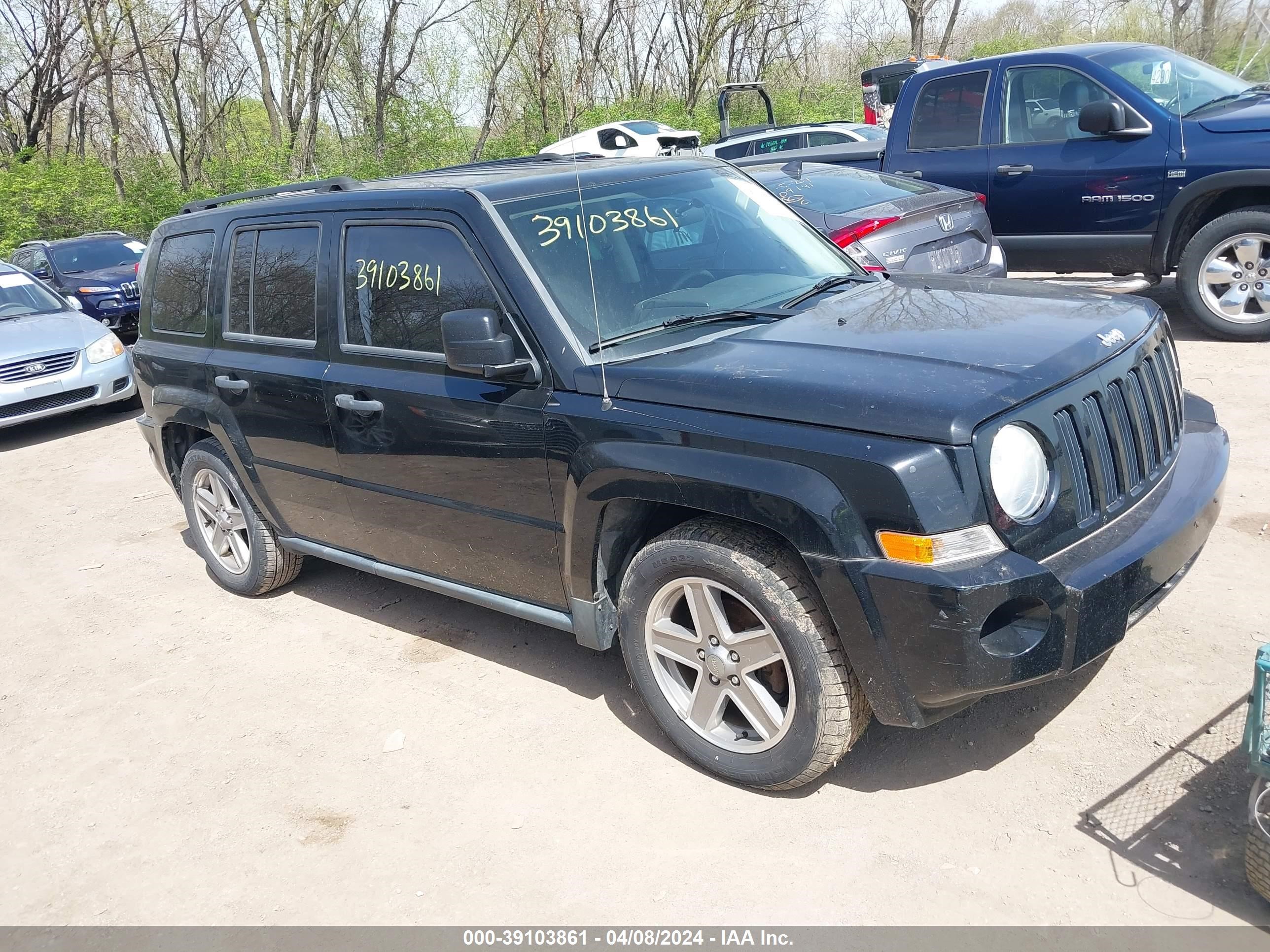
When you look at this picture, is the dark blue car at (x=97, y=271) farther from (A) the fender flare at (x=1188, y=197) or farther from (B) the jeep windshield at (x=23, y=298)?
(A) the fender flare at (x=1188, y=197)

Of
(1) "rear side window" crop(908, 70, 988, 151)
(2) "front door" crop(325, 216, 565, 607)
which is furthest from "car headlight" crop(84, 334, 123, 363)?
(1) "rear side window" crop(908, 70, 988, 151)

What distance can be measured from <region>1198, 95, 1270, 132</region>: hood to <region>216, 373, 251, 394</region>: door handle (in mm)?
6486

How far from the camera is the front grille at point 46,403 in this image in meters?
9.73

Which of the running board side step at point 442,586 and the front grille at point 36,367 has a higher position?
the front grille at point 36,367

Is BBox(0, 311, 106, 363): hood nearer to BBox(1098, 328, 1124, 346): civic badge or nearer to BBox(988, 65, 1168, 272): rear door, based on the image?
BBox(988, 65, 1168, 272): rear door

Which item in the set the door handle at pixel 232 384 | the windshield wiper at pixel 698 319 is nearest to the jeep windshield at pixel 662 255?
the windshield wiper at pixel 698 319

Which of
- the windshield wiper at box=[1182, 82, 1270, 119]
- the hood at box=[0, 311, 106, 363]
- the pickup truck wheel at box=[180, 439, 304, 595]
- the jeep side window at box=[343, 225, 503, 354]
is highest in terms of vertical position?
the windshield wiper at box=[1182, 82, 1270, 119]

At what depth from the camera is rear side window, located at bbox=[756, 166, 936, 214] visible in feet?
25.0

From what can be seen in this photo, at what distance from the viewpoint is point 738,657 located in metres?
3.28

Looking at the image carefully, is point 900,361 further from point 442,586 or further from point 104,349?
point 104,349

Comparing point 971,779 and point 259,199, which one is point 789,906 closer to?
point 971,779

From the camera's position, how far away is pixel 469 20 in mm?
29594

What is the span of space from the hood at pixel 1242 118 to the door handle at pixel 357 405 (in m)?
6.19

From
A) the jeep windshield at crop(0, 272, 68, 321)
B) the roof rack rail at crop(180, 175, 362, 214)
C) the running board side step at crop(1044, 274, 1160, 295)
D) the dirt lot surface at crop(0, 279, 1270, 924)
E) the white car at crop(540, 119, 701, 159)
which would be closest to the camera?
the dirt lot surface at crop(0, 279, 1270, 924)
